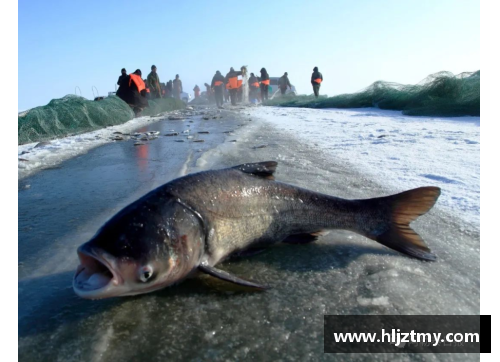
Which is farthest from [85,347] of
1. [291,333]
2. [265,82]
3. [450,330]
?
[265,82]

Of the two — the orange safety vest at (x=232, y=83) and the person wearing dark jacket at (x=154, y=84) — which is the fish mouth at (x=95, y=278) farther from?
the orange safety vest at (x=232, y=83)

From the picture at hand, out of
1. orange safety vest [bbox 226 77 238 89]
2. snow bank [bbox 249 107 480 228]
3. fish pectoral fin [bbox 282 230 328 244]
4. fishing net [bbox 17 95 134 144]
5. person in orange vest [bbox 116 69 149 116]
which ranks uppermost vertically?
orange safety vest [bbox 226 77 238 89]

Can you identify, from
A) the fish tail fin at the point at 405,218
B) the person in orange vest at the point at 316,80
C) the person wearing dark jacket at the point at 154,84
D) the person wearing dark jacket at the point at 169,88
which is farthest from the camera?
the person wearing dark jacket at the point at 169,88

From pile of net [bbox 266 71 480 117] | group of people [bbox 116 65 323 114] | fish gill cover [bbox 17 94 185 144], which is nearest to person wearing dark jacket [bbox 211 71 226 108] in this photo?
group of people [bbox 116 65 323 114]

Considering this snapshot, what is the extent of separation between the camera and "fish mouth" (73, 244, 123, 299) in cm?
188

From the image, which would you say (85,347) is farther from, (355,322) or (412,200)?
(412,200)

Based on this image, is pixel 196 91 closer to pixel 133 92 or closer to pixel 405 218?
pixel 133 92

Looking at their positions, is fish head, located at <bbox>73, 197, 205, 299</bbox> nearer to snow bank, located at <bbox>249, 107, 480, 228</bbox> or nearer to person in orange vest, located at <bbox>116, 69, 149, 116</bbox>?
snow bank, located at <bbox>249, 107, 480, 228</bbox>

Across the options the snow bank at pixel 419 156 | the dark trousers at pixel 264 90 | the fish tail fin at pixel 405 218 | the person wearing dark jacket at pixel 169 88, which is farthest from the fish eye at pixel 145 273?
the person wearing dark jacket at pixel 169 88

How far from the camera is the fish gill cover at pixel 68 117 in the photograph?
1020 centimetres

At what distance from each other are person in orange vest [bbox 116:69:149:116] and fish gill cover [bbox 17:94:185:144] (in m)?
2.27

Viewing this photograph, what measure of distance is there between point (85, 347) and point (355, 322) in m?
1.36

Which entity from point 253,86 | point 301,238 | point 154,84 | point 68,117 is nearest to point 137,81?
point 68,117

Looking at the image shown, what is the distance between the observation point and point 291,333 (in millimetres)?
1897
